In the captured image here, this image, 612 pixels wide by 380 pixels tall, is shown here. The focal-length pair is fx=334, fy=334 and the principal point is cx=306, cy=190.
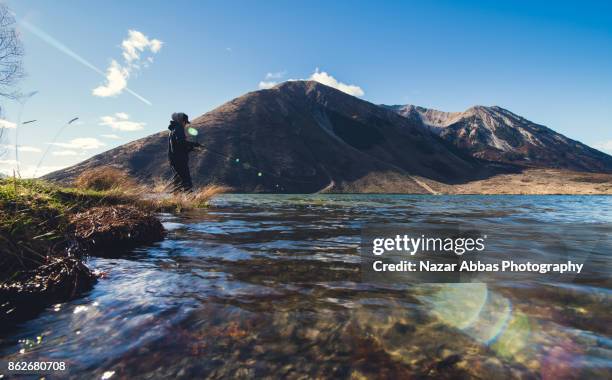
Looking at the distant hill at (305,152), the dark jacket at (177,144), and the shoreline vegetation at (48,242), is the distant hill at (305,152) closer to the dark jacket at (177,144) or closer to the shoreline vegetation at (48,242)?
the dark jacket at (177,144)

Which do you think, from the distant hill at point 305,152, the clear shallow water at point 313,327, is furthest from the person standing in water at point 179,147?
the distant hill at point 305,152

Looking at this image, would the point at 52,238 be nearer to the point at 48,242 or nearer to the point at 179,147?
the point at 48,242

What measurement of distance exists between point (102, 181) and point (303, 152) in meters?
108

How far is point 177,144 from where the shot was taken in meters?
17.7

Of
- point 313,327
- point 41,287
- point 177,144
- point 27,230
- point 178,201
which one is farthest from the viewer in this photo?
point 177,144

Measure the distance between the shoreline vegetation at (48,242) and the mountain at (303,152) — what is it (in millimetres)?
80553

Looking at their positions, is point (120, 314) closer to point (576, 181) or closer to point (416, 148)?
point (576, 181)

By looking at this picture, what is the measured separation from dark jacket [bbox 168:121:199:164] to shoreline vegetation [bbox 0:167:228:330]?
926 cm

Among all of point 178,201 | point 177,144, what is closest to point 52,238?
point 178,201

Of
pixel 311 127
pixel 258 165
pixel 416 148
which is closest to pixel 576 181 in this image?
pixel 416 148

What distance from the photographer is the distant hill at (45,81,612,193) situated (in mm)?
101750

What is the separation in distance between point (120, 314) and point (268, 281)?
6.03ft

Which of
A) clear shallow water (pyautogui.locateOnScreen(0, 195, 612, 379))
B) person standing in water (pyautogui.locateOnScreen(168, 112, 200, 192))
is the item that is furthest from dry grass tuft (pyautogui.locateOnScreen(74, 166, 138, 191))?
clear shallow water (pyautogui.locateOnScreen(0, 195, 612, 379))

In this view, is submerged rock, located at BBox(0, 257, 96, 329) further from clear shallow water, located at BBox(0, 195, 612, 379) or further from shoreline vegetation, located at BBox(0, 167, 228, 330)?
clear shallow water, located at BBox(0, 195, 612, 379)
